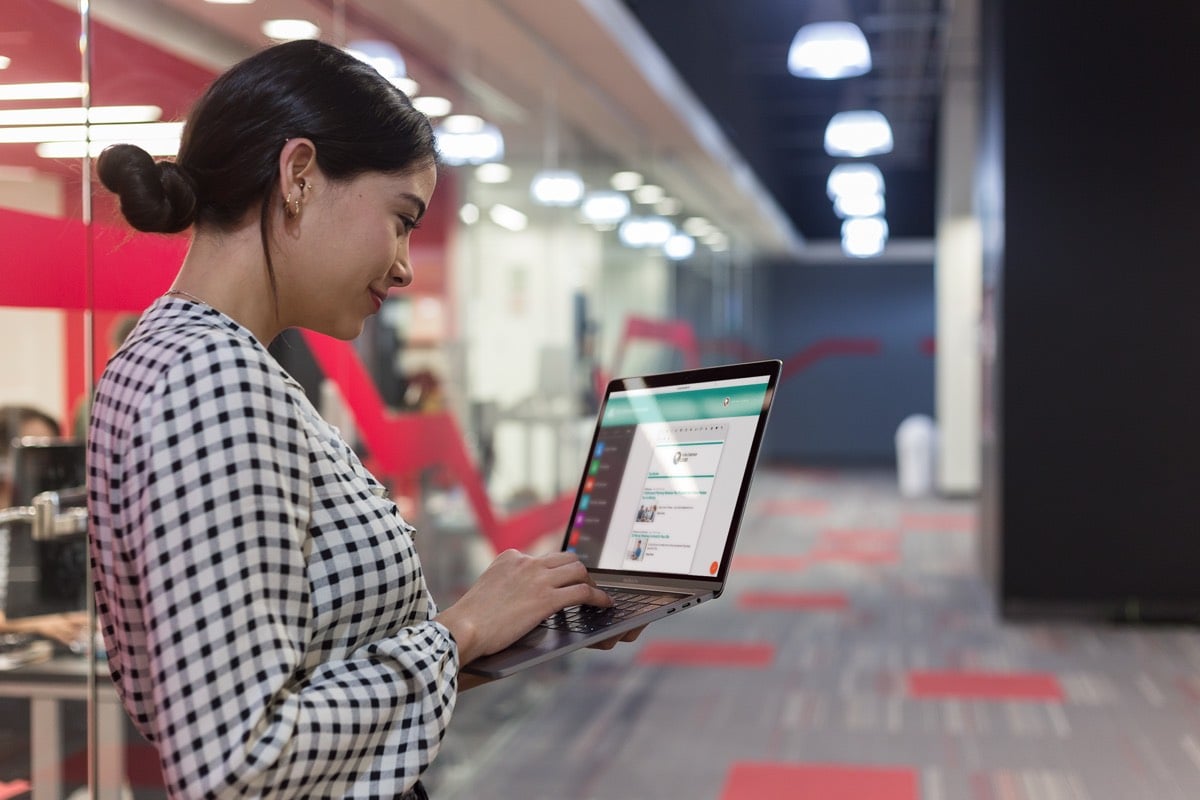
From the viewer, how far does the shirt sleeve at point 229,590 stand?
82 centimetres

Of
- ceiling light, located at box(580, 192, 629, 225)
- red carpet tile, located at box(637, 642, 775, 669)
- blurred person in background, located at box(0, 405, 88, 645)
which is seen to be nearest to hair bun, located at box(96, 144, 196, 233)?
blurred person in background, located at box(0, 405, 88, 645)

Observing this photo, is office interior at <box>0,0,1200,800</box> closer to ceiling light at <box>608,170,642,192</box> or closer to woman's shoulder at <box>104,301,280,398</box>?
ceiling light at <box>608,170,642,192</box>

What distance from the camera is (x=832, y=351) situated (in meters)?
17.3

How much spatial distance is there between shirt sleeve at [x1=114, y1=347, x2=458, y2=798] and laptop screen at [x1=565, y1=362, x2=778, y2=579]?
1.54 feet

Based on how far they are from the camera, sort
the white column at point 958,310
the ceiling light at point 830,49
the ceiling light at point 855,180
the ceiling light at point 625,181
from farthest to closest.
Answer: the ceiling light at point 855,180 < the white column at point 958,310 < the ceiling light at point 830,49 < the ceiling light at point 625,181

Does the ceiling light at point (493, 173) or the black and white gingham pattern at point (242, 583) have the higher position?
the ceiling light at point (493, 173)

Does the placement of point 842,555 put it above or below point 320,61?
below

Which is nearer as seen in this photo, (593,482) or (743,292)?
(593,482)

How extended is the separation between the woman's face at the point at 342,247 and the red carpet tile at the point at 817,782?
8.34 feet

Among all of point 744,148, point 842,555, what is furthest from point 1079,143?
point 744,148

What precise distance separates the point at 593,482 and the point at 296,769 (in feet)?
2.03

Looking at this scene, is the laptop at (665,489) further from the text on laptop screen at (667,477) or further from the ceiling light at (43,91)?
the ceiling light at (43,91)

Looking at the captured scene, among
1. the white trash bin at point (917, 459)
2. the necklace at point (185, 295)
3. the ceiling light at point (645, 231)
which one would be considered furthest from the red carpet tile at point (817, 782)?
the white trash bin at point (917, 459)

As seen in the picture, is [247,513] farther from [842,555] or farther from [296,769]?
[842,555]
